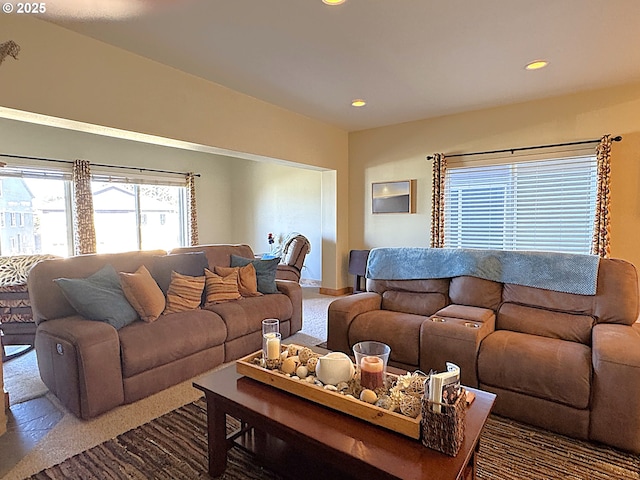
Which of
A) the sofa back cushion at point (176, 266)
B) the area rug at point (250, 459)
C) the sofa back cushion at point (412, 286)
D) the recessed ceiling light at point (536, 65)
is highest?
the recessed ceiling light at point (536, 65)

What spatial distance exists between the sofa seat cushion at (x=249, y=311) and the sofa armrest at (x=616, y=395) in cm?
244

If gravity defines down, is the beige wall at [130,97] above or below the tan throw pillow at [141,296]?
above

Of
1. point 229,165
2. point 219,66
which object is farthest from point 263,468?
point 229,165

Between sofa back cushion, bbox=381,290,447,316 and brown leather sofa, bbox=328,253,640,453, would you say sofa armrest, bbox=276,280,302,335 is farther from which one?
sofa back cushion, bbox=381,290,447,316

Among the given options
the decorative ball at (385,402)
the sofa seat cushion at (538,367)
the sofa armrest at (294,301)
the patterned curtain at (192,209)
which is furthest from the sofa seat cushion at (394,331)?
the patterned curtain at (192,209)

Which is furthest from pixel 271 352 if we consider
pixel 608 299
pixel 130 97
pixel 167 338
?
pixel 130 97

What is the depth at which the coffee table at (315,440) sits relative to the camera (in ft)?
3.90

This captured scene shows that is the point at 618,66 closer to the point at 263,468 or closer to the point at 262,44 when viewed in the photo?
the point at 262,44

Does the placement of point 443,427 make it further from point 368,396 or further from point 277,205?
point 277,205

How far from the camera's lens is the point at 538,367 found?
6.79 feet

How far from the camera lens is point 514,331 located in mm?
2611

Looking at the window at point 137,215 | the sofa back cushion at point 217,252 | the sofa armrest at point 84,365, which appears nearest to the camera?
the sofa armrest at point 84,365

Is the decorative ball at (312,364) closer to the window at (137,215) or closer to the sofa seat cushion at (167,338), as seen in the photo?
the sofa seat cushion at (167,338)

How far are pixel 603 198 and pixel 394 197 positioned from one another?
246cm
